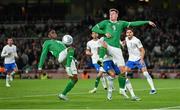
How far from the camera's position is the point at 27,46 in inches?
2088

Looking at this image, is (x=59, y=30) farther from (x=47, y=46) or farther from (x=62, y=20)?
(x=47, y=46)

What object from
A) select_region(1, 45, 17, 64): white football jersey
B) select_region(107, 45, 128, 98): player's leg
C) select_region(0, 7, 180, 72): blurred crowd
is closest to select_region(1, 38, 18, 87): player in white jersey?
select_region(1, 45, 17, 64): white football jersey

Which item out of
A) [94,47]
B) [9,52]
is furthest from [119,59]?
[9,52]

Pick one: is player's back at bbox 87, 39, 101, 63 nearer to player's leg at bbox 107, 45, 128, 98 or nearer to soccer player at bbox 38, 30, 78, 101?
soccer player at bbox 38, 30, 78, 101

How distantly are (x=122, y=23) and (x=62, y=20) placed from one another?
34.9 m

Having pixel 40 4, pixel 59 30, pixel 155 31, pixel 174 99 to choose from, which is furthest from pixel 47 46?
pixel 40 4

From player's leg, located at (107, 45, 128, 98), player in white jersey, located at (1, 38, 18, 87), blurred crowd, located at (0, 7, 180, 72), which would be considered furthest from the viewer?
blurred crowd, located at (0, 7, 180, 72)

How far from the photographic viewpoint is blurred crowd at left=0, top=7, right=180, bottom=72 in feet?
156

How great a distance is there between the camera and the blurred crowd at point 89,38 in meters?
47.4

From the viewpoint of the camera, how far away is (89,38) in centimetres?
5241

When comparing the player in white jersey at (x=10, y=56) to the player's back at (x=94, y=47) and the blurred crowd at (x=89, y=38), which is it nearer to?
the player's back at (x=94, y=47)

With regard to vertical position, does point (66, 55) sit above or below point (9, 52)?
above

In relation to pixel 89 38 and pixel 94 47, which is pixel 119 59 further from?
pixel 89 38

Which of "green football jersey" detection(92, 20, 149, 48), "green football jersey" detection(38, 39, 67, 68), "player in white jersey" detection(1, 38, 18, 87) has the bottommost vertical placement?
"player in white jersey" detection(1, 38, 18, 87)
